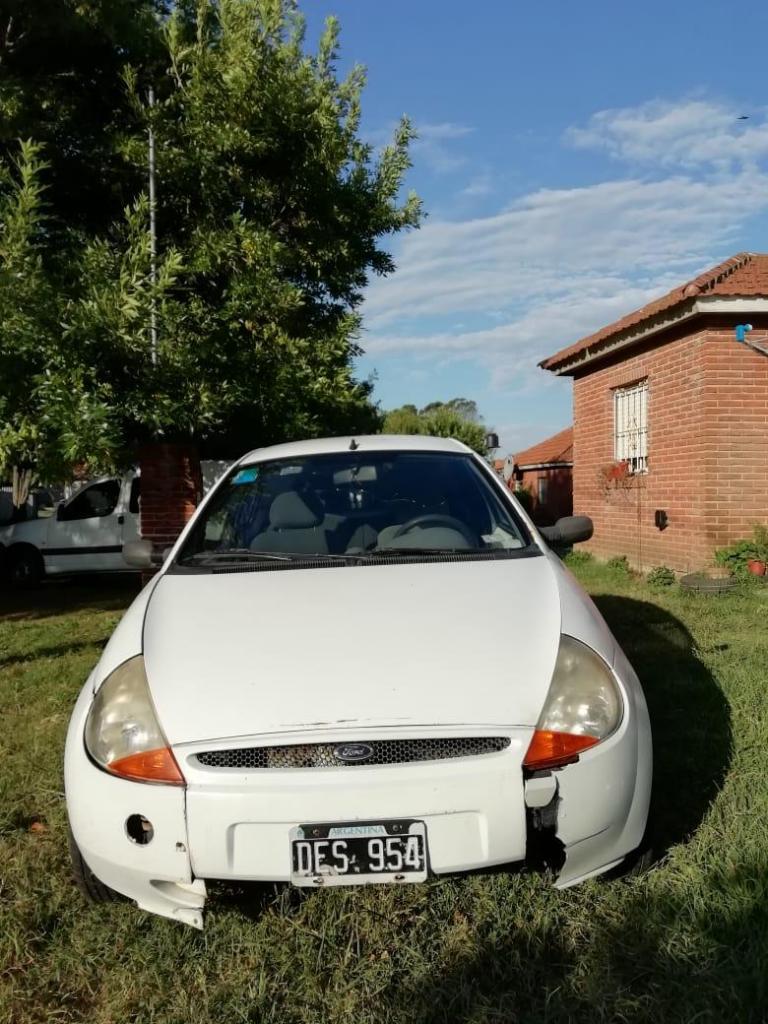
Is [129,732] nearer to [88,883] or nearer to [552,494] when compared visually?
[88,883]

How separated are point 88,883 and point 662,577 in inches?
293

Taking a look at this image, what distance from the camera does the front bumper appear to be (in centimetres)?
194

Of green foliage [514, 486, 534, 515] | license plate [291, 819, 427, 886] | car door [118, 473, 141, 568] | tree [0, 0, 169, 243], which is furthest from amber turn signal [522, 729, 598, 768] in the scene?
green foliage [514, 486, 534, 515]

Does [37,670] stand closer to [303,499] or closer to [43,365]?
[43,365]

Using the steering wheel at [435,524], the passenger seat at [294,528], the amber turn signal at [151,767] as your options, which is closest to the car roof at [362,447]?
the passenger seat at [294,528]

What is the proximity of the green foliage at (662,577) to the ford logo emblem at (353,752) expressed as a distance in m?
7.23

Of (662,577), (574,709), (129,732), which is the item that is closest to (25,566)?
(662,577)

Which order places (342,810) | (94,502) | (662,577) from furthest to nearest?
(94,502) → (662,577) → (342,810)

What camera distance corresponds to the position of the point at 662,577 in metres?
8.68

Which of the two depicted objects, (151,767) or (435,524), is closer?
(151,767)

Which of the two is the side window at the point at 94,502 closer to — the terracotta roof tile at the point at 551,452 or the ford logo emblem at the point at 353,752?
the ford logo emblem at the point at 353,752

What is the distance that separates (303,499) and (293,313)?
187 inches

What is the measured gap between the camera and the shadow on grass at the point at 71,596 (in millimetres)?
8859

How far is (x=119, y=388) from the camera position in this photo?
18.8ft
